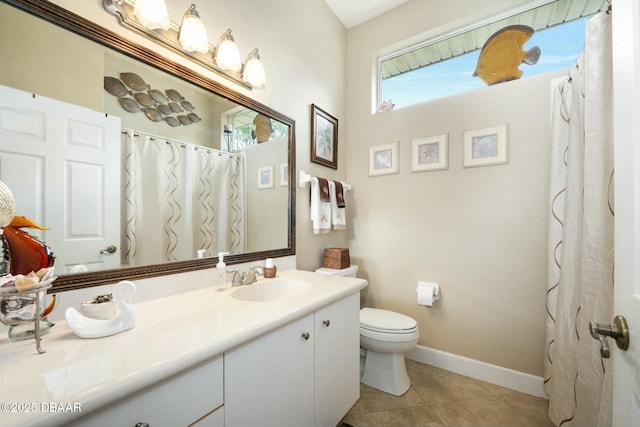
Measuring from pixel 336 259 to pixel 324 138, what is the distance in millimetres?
987

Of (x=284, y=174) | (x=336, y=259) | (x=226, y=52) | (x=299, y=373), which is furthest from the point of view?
(x=336, y=259)

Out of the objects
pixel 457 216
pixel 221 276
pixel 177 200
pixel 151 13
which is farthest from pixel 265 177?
pixel 457 216

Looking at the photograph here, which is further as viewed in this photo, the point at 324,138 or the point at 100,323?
the point at 324,138

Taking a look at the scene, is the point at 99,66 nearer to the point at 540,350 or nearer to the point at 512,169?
the point at 512,169

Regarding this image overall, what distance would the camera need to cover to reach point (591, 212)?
1051 mm

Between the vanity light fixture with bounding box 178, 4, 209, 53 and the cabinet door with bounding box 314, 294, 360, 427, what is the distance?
52.3 inches

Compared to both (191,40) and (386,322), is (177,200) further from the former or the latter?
(386,322)

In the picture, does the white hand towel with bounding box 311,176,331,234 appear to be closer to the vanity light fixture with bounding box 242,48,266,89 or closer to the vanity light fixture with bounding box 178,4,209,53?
the vanity light fixture with bounding box 242,48,266,89

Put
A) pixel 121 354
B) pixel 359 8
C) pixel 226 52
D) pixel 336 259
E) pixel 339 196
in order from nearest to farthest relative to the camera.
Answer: pixel 121 354 < pixel 226 52 < pixel 336 259 < pixel 339 196 < pixel 359 8

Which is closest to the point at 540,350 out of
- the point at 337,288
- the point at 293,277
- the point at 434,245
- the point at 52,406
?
the point at 434,245

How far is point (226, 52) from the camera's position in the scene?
4.38 feet

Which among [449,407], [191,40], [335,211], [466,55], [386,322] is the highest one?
[466,55]

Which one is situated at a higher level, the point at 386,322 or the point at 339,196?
the point at 339,196

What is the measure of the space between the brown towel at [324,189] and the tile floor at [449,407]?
132 centimetres
